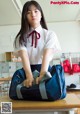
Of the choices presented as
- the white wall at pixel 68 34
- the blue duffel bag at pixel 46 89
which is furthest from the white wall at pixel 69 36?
the blue duffel bag at pixel 46 89

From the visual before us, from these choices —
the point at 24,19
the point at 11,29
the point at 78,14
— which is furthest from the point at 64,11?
the point at 24,19

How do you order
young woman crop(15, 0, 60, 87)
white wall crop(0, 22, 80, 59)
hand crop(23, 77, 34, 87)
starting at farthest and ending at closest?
white wall crop(0, 22, 80, 59)
young woman crop(15, 0, 60, 87)
hand crop(23, 77, 34, 87)

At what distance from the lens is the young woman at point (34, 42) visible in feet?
3.82

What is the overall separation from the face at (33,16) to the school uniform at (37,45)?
0.06 m

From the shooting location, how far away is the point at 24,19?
49.3 inches

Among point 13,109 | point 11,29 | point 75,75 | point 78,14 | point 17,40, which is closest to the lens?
point 13,109

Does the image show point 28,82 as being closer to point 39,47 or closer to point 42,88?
point 42,88

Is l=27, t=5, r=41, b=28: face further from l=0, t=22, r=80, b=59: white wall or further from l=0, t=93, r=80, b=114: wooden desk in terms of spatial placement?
l=0, t=22, r=80, b=59: white wall

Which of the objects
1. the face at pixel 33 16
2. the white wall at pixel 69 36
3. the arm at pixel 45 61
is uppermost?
the face at pixel 33 16

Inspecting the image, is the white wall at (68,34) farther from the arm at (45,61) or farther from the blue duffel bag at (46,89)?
the blue duffel bag at (46,89)

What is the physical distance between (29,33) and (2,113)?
503mm

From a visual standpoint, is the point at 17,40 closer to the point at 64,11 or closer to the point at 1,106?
the point at 1,106

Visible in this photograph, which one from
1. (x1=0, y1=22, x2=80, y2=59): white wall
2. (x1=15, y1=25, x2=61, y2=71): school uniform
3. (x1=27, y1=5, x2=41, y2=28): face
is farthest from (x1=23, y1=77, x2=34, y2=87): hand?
(x1=0, y1=22, x2=80, y2=59): white wall

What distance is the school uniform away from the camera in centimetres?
119
